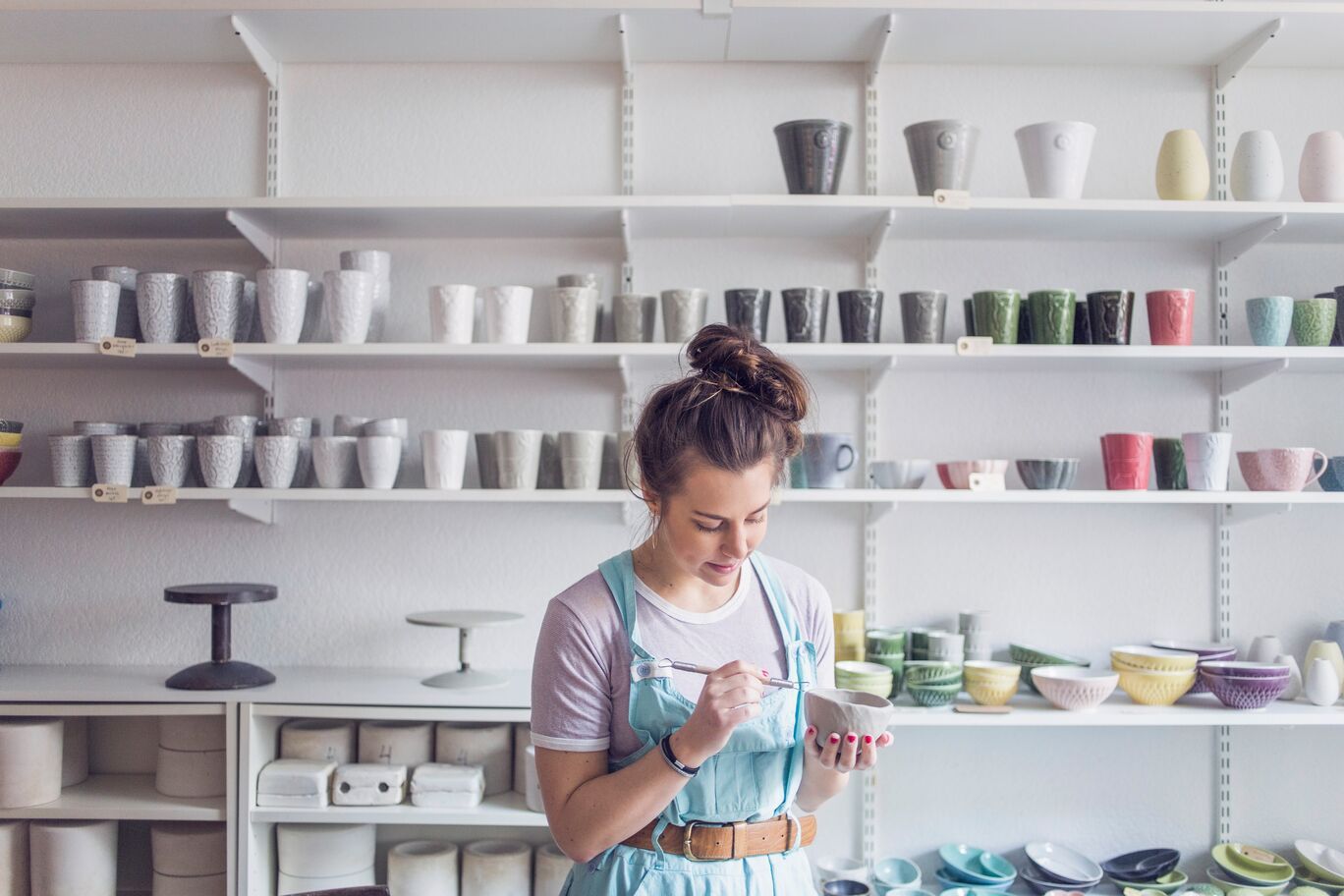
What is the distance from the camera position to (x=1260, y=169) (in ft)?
7.48

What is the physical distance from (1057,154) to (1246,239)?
19.9 inches

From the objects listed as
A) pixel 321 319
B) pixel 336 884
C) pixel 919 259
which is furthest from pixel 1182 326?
pixel 336 884

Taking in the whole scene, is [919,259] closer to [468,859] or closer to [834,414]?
[834,414]

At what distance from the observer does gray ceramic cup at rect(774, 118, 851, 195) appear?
2.22m

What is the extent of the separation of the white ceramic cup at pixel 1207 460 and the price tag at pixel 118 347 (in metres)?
2.12

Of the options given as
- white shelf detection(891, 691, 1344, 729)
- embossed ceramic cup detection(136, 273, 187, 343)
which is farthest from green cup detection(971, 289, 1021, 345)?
embossed ceramic cup detection(136, 273, 187, 343)

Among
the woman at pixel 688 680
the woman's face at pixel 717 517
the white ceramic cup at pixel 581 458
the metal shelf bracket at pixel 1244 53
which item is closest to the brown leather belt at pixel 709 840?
the woman at pixel 688 680

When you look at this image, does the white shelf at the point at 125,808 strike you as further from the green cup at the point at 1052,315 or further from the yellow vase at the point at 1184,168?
the yellow vase at the point at 1184,168

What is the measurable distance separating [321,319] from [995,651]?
64.8 inches

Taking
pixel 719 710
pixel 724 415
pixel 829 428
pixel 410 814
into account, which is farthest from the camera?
pixel 829 428

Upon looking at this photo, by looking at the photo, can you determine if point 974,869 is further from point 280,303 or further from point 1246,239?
point 280,303

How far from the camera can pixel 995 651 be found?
252cm

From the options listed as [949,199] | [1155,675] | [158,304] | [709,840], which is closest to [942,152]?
[949,199]

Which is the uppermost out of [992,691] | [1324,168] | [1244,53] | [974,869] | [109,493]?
[1244,53]
